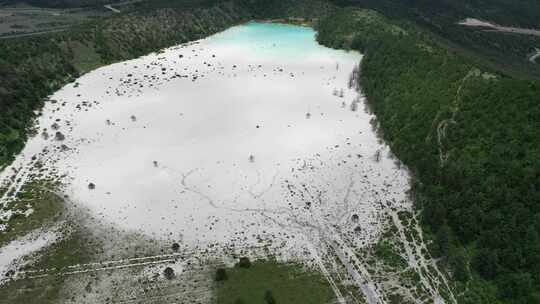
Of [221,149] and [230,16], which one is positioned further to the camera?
[230,16]

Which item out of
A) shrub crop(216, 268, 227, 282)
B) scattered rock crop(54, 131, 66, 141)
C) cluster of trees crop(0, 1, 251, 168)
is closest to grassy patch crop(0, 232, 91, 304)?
shrub crop(216, 268, 227, 282)

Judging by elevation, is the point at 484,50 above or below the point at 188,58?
above

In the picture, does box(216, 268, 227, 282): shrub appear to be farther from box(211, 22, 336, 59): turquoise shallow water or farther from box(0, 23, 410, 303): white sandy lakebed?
box(211, 22, 336, 59): turquoise shallow water

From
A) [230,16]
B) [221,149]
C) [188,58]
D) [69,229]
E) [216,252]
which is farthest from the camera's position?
[230,16]

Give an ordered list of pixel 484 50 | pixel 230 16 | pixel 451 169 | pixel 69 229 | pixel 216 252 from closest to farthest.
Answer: pixel 216 252 → pixel 69 229 → pixel 451 169 → pixel 484 50 → pixel 230 16

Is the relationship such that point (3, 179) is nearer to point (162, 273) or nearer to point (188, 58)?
point (162, 273)

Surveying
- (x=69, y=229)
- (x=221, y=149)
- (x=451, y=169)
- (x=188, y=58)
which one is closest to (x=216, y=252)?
(x=69, y=229)

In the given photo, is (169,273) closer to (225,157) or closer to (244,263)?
(244,263)
